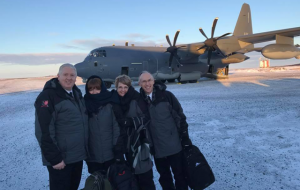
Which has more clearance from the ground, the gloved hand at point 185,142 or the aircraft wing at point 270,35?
the aircraft wing at point 270,35

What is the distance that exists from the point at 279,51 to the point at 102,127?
14.0 metres

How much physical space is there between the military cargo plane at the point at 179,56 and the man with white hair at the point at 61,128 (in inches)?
526

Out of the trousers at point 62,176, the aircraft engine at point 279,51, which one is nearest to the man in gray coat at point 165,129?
the trousers at point 62,176

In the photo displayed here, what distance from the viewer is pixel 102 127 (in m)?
2.73

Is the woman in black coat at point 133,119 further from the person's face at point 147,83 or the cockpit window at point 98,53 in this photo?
the cockpit window at point 98,53

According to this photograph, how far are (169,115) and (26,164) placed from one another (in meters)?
3.44

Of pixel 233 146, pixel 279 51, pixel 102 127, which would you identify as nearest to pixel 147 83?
pixel 102 127

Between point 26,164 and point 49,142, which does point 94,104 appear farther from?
point 26,164

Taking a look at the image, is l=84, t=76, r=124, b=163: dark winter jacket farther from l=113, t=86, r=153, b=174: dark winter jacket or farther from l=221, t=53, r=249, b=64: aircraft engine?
l=221, t=53, r=249, b=64: aircraft engine

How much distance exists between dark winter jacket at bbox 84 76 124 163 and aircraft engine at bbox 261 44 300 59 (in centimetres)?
1350

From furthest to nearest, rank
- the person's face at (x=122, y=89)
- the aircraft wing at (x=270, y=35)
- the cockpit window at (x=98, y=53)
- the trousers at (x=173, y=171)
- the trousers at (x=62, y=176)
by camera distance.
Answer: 1. the cockpit window at (x=98, y=53)
2. the aircraft wing at (x=270, y=35)
3. the trousers at (x=173, y=171)
4. the person's face at (x=122, y=89)
5. the trousers at (x=62, y=176)

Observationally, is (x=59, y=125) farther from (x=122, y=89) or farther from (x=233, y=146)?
(x=233, y=146)

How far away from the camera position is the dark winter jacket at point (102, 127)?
2.71m

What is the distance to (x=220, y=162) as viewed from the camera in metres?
3.94
